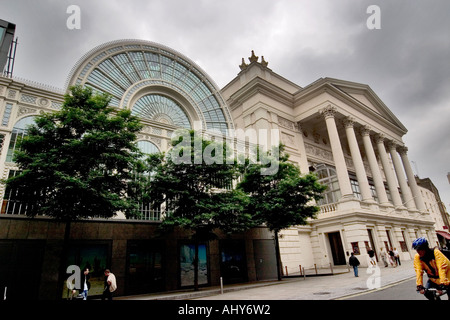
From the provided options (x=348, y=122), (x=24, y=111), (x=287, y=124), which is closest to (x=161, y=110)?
(x=24, y=111)

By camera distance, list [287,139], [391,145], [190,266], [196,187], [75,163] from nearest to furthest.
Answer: [75,163] → [196,187] → [190,266] → [287,139] → [391,145]

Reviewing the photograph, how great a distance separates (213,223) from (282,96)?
24.5 m

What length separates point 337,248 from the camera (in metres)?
28.6

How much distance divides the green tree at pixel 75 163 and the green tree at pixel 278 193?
886 centimetres

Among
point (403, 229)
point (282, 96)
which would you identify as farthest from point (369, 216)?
point (282, 96)

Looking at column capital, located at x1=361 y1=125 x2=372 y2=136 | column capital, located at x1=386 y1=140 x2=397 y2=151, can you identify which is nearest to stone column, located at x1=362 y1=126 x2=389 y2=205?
column capital, located at x1=361 y1=125 x2=372 y2=136

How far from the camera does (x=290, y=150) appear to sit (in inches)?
1296

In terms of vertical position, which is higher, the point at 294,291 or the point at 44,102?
the point at 44,102

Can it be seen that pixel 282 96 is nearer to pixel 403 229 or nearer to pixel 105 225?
pixel 403 229

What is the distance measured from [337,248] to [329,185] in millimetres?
8247

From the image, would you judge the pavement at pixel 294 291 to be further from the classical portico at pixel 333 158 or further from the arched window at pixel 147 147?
the classical portico at pixel 333 158

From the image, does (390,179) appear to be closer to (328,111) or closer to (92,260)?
(328,111)

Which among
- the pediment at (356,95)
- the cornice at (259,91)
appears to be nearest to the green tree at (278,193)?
the cornice at (259,91)

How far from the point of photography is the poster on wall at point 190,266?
55.4ft
